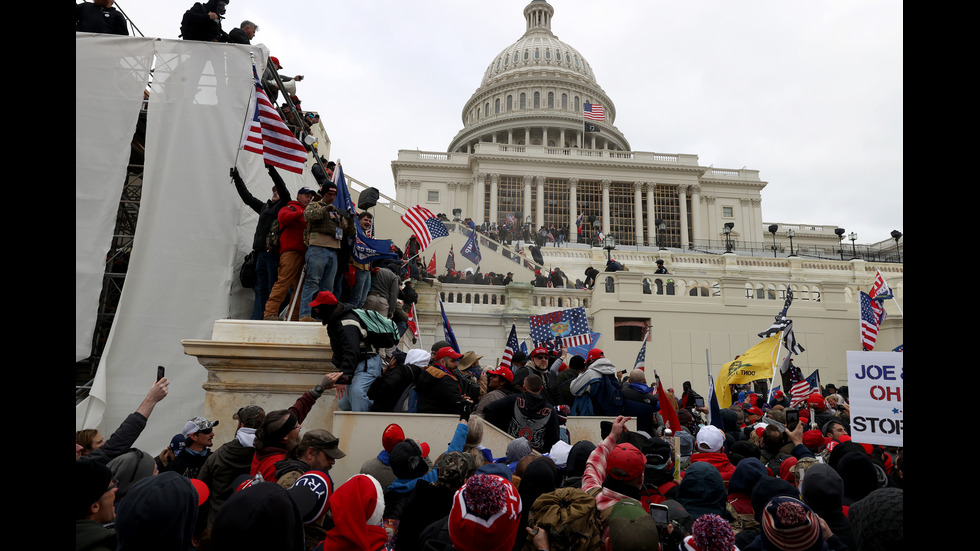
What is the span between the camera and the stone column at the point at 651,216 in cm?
5647

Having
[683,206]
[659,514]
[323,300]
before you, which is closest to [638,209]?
[683,206]

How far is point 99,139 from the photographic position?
874cm

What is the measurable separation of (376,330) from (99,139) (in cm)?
587

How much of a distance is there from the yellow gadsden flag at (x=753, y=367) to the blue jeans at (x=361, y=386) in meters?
7.54

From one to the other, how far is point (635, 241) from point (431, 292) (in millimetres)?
40418

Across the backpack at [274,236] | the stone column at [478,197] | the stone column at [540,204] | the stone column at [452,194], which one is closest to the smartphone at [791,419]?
the backpack at [274,236]

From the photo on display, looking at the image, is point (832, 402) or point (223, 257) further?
point (832, 402)

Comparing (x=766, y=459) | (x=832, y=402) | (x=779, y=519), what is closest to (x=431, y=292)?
(x=832, y=402)

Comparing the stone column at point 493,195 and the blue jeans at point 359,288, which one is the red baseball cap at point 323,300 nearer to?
the blue jeans at point 359,288

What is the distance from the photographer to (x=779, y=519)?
114 inches

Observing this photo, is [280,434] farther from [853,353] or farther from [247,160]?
[247,160]

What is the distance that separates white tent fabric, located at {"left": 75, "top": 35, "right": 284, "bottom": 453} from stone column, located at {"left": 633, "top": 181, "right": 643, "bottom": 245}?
1960 inches

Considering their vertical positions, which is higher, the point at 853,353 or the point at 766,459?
the point at 853,353
